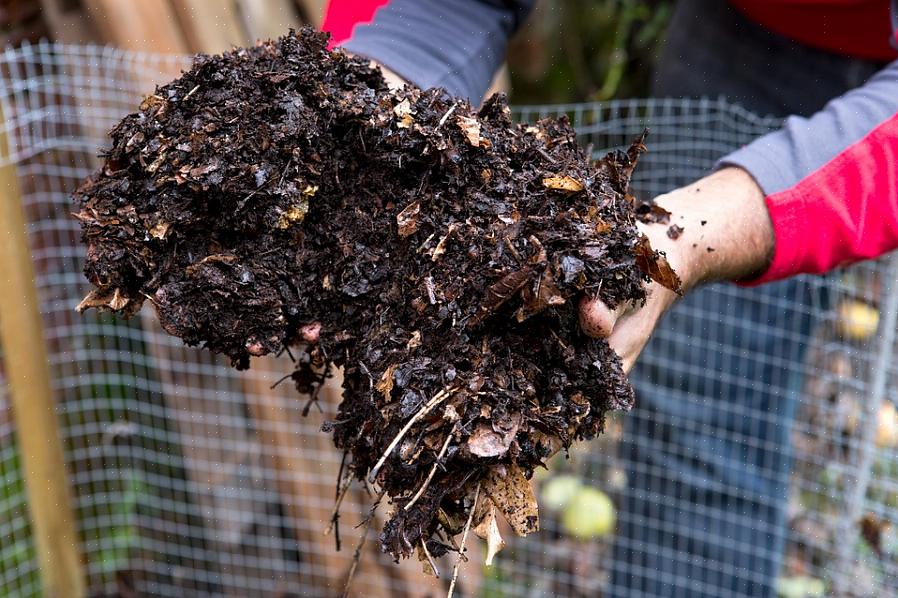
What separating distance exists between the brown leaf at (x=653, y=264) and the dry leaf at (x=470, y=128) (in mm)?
254

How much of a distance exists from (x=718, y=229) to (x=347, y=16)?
0.84 metres

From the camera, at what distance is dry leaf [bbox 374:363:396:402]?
3.19ft

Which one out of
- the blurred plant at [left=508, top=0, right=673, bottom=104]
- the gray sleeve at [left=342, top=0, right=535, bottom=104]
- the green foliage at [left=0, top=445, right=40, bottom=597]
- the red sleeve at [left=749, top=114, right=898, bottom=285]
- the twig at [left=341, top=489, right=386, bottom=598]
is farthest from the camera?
the blurred plant at [left=508, top=0, right=673, bottom=104]

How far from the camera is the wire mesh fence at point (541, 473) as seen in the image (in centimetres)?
225

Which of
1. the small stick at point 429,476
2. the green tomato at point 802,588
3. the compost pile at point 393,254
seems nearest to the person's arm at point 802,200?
the compost pile at point 393,254

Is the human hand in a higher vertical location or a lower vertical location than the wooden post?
higher

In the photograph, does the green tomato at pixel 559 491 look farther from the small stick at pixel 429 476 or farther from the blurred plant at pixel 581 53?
the small stick at pixel 429 476

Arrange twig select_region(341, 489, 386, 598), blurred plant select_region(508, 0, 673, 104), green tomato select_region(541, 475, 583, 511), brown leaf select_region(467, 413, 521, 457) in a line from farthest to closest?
blurred plant select_region(508, 0, 673, 104)
green tomato select_region(541, 475, 583, 511)
twig select_region(341, 489, 386, 598)
brown leaf select_region(467, 413, 521, 457)

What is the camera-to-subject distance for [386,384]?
974 millimetres

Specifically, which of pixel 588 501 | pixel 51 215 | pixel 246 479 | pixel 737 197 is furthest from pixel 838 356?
pixel 51 215

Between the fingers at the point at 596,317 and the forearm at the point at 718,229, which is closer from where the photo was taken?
the fingers at the point at 596,317

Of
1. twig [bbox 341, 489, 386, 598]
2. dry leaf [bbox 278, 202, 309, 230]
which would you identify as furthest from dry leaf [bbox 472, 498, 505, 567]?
dry leaf [bbox 278, 202, 309, 230]

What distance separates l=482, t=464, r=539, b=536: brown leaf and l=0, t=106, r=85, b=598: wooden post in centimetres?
180

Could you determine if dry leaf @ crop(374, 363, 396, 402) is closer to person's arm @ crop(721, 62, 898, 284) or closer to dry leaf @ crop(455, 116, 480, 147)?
dry leaf @ crop(455, 116, 480, 147)
